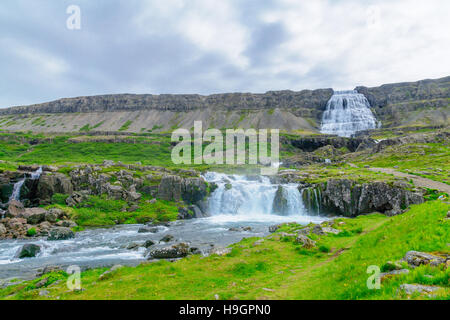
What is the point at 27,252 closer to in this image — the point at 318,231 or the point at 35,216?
the point at 35,216

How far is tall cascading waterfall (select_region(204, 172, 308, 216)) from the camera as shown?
5994cm

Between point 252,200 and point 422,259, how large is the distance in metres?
55.7

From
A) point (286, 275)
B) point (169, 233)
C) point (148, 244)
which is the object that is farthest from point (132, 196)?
point (286, 275)

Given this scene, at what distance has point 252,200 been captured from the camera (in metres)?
64.2

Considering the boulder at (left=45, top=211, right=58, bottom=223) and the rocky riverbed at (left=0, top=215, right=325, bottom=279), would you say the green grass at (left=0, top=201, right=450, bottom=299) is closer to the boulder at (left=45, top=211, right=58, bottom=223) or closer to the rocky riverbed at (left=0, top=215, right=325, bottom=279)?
the rocky riverbed at (left=0, top=215, right=325, bottom=279)

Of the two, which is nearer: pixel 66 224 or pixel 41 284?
pixel 41 284

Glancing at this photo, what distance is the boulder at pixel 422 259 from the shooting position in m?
8.32

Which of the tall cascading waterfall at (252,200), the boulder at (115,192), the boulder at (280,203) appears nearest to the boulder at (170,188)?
the tall cascading waterfall at (252,200)

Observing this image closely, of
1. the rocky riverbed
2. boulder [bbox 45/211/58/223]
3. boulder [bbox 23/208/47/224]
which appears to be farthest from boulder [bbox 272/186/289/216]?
boulder [bbox 23/208/47/224]

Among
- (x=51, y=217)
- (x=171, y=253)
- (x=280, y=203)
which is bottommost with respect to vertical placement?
(x=280, y=203)

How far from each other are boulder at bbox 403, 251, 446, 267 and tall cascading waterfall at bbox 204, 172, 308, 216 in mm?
50709
